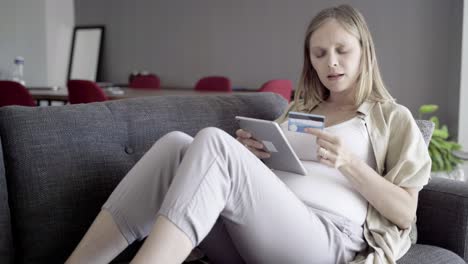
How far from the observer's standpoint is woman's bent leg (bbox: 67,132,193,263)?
4.43 feet

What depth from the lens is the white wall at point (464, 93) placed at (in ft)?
13.2

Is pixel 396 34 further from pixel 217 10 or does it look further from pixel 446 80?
pixel 217 10

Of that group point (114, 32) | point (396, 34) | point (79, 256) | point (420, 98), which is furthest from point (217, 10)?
point (79, 256)

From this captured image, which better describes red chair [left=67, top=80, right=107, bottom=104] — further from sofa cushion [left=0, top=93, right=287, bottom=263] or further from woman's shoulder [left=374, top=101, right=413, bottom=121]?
woman's shoulder [left=374, top=101, right=413, bottom=121]

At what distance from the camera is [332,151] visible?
4.83ft

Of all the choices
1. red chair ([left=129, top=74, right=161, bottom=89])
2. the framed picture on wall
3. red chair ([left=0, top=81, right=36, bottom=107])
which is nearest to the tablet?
red chair ([left=0, top=81, right=36, bottom=107])

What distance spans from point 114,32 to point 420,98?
12.5 ft

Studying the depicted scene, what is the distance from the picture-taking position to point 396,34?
4703 millimetres

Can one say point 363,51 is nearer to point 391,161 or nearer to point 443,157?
point 391,161

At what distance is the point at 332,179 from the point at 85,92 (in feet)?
9.10

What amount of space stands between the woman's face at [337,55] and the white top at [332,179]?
0.14 meters

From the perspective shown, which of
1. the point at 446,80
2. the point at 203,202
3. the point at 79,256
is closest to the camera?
the point at 203,202

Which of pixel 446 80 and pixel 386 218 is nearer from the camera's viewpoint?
pixel 386 218

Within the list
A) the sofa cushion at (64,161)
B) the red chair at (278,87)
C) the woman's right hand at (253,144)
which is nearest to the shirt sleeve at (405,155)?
the woman's right hand at (253,144)
